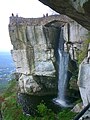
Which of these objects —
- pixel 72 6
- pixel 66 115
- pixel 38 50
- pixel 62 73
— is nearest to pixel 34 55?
pixel 38 50

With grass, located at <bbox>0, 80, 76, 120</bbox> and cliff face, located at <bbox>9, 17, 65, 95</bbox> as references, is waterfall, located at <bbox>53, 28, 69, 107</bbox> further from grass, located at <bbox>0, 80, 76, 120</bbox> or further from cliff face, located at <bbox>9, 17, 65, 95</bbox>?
grass, located at <bbox>0, 80, 76, 120</bbox>

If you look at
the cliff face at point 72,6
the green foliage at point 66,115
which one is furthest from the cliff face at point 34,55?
the cliff face at point 72,6

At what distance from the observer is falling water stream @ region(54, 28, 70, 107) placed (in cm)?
3394

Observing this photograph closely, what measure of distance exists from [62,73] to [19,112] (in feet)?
21.7

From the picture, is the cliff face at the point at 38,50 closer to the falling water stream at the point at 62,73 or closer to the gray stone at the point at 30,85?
the gray stone at the point at 30,85

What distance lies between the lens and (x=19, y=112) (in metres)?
36.8

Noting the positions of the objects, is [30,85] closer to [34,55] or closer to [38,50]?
[34,55]

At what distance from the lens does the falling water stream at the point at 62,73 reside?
33938 millimetres

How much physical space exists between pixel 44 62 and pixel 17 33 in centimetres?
452

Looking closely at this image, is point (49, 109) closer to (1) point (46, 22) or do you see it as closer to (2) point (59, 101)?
(2) point (59, 101)

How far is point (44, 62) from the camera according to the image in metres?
34.6

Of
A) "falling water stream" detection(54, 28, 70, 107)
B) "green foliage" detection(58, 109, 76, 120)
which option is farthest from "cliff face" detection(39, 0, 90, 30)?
"falling water stream" detection(54, 28, 70, 107)

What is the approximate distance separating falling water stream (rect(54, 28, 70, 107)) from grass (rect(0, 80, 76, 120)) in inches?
82.3

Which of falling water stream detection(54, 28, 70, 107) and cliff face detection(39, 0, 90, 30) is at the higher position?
cliff face detection(39, 0, 90, 30)
